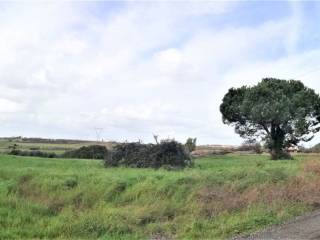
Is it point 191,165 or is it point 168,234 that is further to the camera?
point 191,165

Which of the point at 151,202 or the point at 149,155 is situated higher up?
the point at 149,155

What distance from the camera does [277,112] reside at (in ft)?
165

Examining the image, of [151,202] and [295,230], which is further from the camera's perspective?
[151,202]

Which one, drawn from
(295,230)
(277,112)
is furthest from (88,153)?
(295,230)

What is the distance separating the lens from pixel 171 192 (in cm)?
1881

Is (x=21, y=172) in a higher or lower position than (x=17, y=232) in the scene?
higher

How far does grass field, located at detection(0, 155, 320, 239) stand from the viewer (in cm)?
1329

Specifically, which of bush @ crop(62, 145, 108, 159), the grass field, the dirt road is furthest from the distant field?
the dirt road

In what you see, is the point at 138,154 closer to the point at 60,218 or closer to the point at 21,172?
the point at 21,172

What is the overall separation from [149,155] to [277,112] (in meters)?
23.0

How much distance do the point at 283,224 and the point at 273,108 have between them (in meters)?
38.4

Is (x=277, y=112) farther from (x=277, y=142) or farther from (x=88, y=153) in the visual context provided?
(x=88, y=153)

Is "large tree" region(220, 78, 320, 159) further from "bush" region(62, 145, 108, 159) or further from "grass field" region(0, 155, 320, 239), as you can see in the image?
"grass field" region(0, 155, 320, 239)

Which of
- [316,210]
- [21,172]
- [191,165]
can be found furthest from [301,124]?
[316,210]
